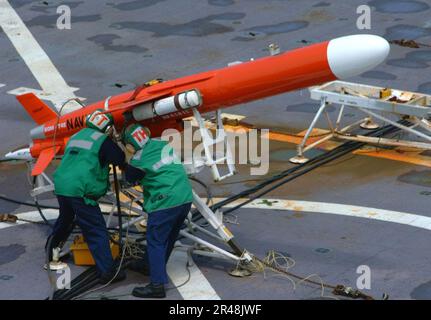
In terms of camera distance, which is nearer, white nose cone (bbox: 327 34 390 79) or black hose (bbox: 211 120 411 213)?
white nose cone (bbox: 327 34 390 79)

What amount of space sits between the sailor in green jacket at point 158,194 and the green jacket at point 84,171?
0.42 metres

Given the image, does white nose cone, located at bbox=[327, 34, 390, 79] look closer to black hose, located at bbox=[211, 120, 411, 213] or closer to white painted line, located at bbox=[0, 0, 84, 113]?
black hose, located at bbox=[211, 120, 411, 213]

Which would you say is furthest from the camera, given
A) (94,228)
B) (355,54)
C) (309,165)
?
(309,165)

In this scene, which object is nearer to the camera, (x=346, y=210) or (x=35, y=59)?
(x=346, y=210)

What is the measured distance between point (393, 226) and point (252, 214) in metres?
2.10

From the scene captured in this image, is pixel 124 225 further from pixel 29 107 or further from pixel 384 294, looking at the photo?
pixel 384 294

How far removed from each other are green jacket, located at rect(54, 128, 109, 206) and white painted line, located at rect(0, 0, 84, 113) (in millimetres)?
6996

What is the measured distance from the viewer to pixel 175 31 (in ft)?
78.8

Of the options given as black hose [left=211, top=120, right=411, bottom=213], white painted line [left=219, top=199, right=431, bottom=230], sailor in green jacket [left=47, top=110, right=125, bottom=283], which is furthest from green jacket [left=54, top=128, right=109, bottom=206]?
white painted line [left=219, top=199, right=431, bottom=230]

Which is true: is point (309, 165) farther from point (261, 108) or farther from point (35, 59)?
point (35, 59)

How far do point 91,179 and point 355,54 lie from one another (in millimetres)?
3628

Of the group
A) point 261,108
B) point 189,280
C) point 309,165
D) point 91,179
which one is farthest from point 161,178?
point 261,108

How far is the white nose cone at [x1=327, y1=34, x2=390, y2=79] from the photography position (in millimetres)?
12023

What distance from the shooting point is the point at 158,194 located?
1251 centimetres
